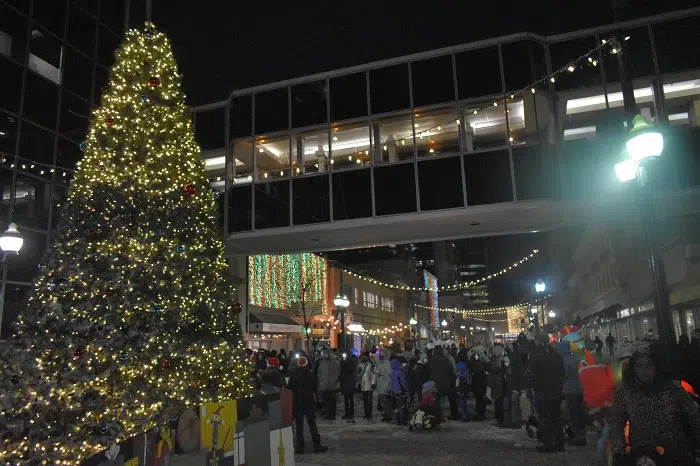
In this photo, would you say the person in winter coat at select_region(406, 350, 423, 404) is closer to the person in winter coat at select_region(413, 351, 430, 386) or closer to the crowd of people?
the crowd of people

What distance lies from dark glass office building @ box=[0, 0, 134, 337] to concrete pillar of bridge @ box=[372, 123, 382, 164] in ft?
37.3

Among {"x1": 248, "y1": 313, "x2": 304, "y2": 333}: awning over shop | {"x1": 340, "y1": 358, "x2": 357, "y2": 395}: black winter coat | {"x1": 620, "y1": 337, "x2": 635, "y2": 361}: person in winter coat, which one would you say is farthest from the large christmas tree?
{"x1": 248, "y1": 313, "x2": 304, "y2": 333}: awning over shop

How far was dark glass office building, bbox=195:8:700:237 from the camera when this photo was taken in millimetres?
17922

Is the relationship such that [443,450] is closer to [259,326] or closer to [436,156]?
[436,156]

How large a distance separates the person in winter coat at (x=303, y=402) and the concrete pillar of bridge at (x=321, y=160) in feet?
34.6

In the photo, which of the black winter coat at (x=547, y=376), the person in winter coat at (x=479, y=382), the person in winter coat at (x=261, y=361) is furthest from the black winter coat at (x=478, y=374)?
the person in winter coat at (x=261, y=361)

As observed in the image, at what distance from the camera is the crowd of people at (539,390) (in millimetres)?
4594

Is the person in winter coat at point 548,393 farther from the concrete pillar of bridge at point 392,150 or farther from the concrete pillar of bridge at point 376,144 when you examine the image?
the concrete pillar of bridge at point 376,144

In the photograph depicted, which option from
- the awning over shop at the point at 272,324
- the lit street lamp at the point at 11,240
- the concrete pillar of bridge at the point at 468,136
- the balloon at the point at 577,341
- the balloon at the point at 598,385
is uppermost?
the concrete pillar of bridge at the point at 468,136

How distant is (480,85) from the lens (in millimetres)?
18938

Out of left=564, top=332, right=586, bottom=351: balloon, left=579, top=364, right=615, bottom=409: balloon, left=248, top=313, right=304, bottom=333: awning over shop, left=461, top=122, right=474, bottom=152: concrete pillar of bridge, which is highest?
left=461, top=122, right=474, bottom=152: concrete pillar of bridge

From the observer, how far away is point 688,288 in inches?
758

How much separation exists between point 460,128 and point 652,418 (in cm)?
1539

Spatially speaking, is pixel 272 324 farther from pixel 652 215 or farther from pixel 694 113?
pixel 652 215
